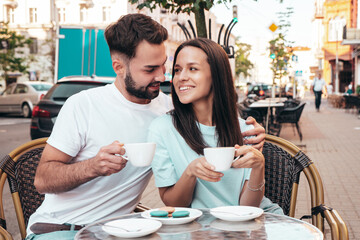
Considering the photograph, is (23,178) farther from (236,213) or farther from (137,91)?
(236,213)

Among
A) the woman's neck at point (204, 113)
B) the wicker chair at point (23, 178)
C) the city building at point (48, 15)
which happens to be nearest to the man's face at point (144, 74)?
the woman's neck at point (204, 113)

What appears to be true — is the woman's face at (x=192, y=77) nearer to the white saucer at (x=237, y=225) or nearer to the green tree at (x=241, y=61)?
the white saucer at (x=237, y=225)

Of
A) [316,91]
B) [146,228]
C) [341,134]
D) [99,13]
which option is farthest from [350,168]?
[99,13]

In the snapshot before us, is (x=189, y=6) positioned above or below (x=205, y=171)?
above

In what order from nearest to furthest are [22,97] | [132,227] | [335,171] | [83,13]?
[132,227] < [335,171] < [22,97] < [83,13]

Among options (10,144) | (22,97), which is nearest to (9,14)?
(22,97)

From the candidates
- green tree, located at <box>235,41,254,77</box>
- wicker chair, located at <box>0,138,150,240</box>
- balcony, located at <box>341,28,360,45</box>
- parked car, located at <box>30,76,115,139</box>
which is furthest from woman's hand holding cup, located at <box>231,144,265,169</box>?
green tree, located at <box>235,41,254,77</box>

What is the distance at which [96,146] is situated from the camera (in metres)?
2.55

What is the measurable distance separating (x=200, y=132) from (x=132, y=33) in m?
0.65

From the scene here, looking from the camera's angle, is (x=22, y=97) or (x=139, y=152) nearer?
(x=139, y=152)

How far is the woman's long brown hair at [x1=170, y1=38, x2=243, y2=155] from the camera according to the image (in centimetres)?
264

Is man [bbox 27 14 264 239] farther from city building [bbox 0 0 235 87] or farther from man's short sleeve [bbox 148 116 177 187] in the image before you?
city building [bbox 0 0 235 87]

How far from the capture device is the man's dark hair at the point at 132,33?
2705mm

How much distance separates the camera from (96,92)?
8.89ft
